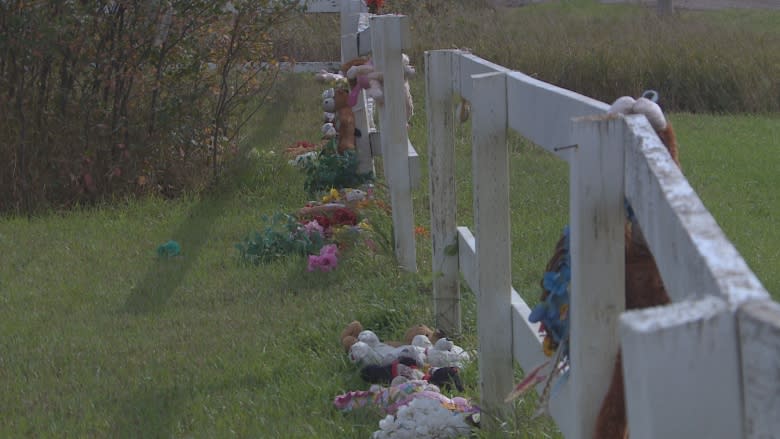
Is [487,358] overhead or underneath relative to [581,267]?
underneath

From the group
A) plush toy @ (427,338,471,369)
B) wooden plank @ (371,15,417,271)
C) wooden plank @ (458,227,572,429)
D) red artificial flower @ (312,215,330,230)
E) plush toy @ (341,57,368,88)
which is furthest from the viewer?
plush toy @ (341,57,368,88)

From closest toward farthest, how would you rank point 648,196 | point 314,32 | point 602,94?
1. point 648,196
2. point 602,94
3. point 314,32

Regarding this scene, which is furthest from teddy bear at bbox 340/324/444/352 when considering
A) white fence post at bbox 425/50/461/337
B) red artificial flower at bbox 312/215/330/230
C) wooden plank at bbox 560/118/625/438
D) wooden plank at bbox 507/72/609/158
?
wooden plank at bbox 560/118/625/438

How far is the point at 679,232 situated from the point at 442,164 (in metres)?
3.13

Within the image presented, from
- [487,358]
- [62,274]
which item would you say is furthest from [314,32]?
[487,358]

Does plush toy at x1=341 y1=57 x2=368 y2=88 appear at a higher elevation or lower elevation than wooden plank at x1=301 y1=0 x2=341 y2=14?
lower

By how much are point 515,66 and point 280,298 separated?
9.54m

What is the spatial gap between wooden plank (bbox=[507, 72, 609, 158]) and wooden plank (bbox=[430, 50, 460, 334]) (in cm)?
125

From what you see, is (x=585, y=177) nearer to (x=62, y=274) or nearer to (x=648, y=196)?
(x=648, y=196)

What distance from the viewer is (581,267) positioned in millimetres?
2035

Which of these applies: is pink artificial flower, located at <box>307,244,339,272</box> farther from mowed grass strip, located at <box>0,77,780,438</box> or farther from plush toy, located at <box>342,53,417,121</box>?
plush toy, located at <box>342,53,417,121</box>

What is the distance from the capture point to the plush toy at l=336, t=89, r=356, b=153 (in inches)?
319

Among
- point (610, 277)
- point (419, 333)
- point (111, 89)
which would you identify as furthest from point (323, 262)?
point (610, 277)

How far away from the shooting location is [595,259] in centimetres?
202
